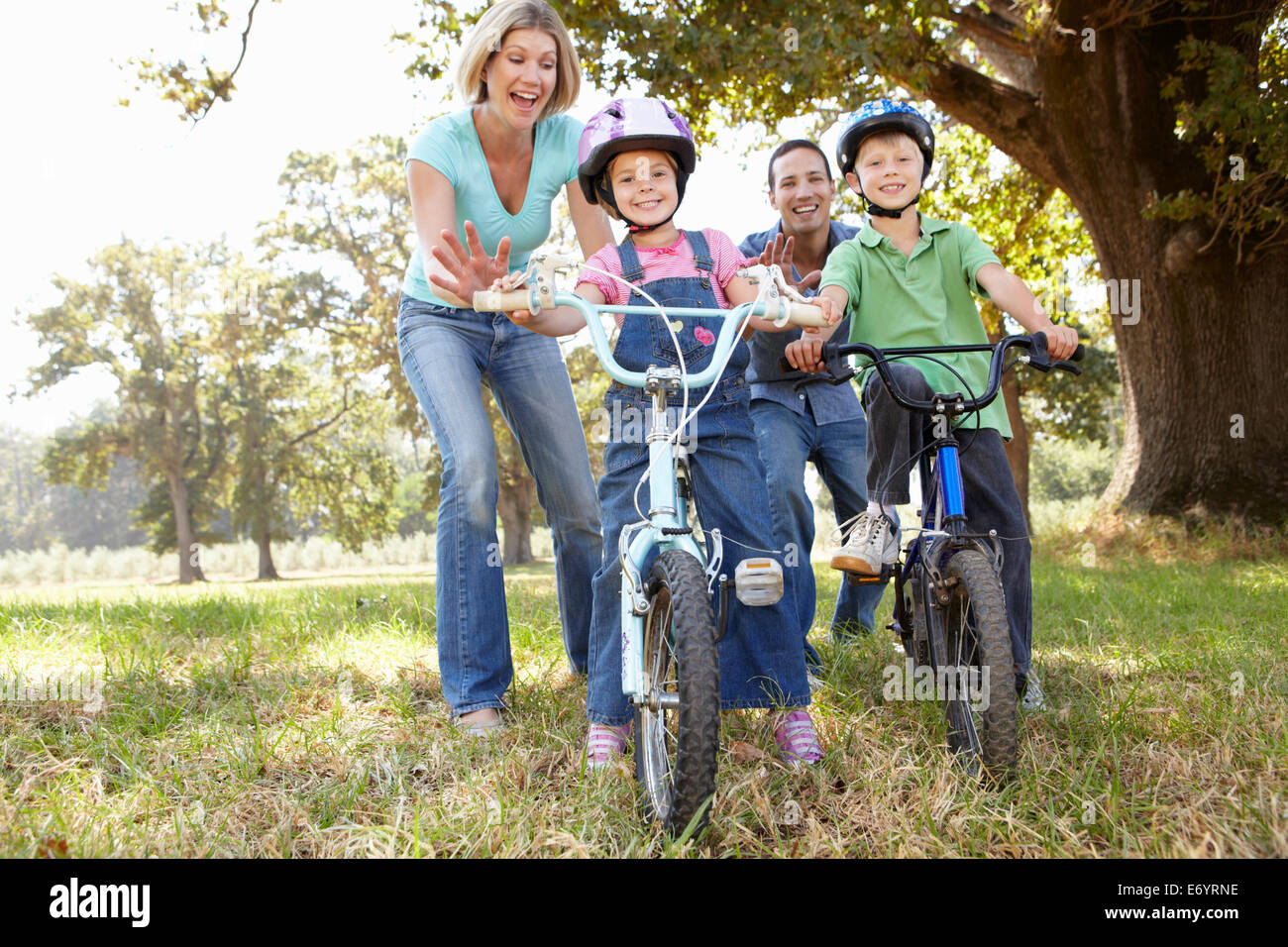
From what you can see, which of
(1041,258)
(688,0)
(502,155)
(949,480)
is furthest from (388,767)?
(1041,258)

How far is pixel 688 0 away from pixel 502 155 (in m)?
5.71

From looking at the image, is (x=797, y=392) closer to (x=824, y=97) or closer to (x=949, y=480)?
(x=949, y=480)

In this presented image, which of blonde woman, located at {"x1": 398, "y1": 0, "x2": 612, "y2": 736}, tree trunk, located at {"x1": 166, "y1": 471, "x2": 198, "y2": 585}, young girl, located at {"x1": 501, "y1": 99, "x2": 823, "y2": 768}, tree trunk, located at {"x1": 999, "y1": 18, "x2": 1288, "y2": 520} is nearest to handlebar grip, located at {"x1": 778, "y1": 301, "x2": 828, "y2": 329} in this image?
young girl, located at {"x1": 501, "y1": 99, "x2": 823, "y2": 768}

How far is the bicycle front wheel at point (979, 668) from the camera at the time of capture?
2271 mm

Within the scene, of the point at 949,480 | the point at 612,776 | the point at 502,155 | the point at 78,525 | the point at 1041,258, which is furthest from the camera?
the point at 78,525

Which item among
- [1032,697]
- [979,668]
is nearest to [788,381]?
[1032,697]

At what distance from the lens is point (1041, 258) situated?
15.1m

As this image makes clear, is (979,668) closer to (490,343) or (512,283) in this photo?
(512,283)

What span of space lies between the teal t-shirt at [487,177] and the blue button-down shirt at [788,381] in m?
0.99

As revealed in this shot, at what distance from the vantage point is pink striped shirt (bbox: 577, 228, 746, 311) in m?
2.78

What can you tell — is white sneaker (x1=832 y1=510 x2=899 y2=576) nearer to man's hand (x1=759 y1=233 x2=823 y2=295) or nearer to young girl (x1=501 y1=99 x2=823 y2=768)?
young girl (x1=501 y1=99 x2=823 y2=768)
